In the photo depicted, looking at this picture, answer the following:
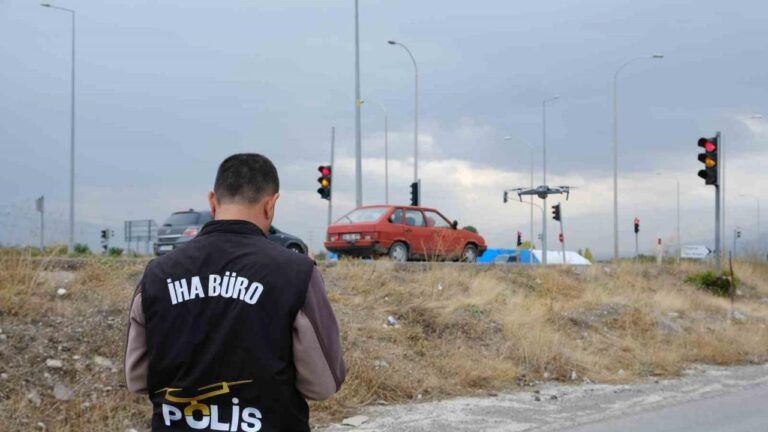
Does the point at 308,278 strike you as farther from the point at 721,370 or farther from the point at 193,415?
the point at 721,370

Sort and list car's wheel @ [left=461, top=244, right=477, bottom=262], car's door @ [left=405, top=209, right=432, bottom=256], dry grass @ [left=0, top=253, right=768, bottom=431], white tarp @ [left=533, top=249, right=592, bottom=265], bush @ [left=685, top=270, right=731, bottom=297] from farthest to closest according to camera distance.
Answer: white tarp @ [left=533, top=249, right=592, bottom=265] → bush @ [left=685, top=270, right=731, bottom=297] → car's wheel @ [left=461, top=244, right=477, bottom=262] → car's door @ [left=405, top=209, right=432, bottom=256] → dry grass @ [left=0, top=253, right=768, bottom=431]

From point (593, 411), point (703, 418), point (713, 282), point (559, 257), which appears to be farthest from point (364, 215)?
point (559, 257)

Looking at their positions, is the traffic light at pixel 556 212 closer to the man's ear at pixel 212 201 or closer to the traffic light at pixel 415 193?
the traffic light at pixel 415 193

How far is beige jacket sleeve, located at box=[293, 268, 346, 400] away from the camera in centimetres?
262

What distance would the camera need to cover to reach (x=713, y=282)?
2205 cm

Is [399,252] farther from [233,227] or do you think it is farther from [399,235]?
[233,227]

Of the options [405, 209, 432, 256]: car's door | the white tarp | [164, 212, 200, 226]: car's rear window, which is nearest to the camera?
[405, 209, 432, 256]: car's door

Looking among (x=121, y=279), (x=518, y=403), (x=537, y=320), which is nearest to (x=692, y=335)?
(x=537, y=320)

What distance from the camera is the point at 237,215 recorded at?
278 centimetres

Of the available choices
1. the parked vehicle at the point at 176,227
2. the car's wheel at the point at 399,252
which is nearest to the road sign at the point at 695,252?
the car's wheel at the point at 399,252

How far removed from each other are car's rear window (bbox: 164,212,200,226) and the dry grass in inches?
→ 277

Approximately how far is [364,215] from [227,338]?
18.0 meters

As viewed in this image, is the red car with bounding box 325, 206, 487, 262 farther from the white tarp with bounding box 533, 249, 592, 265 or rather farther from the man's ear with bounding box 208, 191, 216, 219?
the man's ear with bounding box 208, 191, 216, 219

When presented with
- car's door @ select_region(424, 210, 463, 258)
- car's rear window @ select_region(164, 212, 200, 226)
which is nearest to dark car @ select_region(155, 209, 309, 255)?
car's rear window @ select_region(164, 212, 200, 226)
